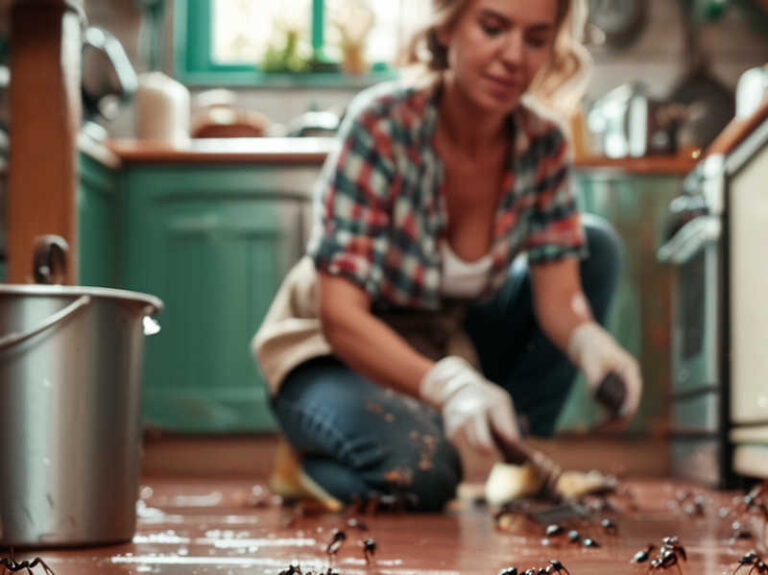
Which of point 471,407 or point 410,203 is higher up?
point 410,203

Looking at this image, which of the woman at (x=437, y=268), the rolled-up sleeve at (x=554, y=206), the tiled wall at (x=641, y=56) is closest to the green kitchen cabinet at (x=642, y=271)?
the tiled wall at (x=641, y=56)

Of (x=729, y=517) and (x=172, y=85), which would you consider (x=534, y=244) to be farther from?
(x=172, y=85)

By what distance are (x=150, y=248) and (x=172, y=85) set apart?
479 mm

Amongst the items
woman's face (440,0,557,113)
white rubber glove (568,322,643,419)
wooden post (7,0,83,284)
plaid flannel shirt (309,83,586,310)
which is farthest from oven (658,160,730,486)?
wooden post (7,0,83,284)

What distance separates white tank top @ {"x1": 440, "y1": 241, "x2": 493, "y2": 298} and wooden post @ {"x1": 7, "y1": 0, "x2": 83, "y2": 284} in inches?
23.7

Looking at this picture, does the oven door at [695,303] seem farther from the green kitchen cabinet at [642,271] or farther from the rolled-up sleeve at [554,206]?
the rolled-up sleeve at [554,206]

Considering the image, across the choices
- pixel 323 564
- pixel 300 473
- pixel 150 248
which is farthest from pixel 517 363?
pixel 150 248

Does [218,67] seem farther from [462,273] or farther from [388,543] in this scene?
[388,543]

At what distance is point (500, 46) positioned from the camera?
1508 millimetres

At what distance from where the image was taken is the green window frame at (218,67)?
11.2 ft

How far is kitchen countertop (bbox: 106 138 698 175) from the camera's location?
2.82 meters

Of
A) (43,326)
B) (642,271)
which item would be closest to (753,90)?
(642,271)

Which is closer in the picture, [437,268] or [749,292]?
[437,268]

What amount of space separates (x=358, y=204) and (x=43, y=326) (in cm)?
62
